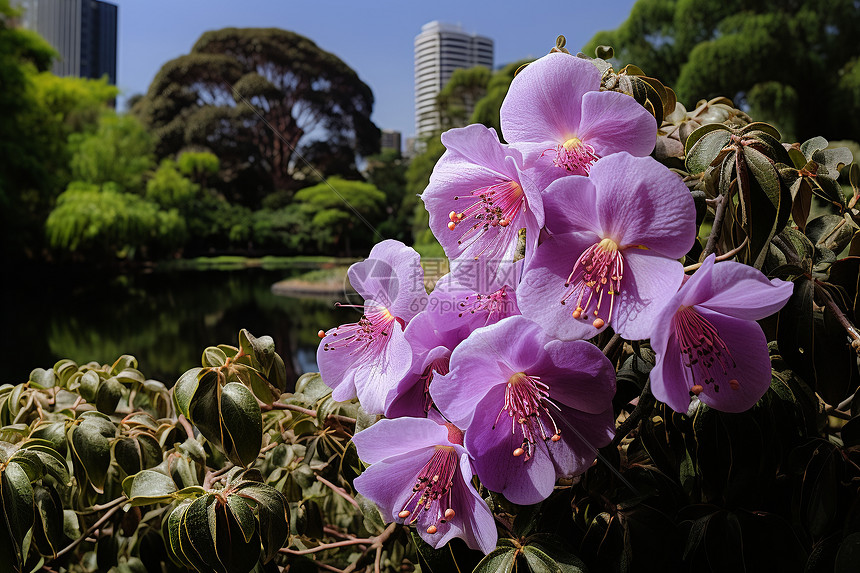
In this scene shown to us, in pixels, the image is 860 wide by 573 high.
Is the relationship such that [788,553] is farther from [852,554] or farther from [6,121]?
[6,121]

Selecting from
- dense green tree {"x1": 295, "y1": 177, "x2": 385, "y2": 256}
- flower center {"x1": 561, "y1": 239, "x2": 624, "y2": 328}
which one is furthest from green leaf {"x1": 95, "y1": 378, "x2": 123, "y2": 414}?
dense green tree {"x1": 295, "y1": 177, "x2": 385, "y2": 256}

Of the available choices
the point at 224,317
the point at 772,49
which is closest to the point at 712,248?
the point at 224,317

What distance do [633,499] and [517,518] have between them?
0.25 ft

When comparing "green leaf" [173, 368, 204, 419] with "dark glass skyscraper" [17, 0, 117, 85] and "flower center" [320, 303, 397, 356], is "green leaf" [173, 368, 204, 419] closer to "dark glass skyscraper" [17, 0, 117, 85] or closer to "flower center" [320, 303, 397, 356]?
"flower center" [320, 303, 397, 356]

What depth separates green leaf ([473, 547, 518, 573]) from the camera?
27 centimetres

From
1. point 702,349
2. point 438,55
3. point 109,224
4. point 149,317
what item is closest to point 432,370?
point 702,349

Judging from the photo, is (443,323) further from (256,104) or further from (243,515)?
(256,104)

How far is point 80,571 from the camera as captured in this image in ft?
1.83

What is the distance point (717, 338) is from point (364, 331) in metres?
0.19

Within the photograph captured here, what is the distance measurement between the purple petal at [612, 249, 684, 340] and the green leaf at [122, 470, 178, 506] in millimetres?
294

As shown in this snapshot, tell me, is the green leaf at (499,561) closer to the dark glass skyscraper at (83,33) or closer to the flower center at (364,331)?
the flower center at (364,331)

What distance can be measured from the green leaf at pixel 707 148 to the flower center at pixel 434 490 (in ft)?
0.67

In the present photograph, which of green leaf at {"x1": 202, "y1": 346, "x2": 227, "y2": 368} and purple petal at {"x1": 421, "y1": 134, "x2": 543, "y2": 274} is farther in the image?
green leaf at {"x1": 202, "y1": 346, "x2": 227, "y2": 368}

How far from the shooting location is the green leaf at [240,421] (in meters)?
0.36
